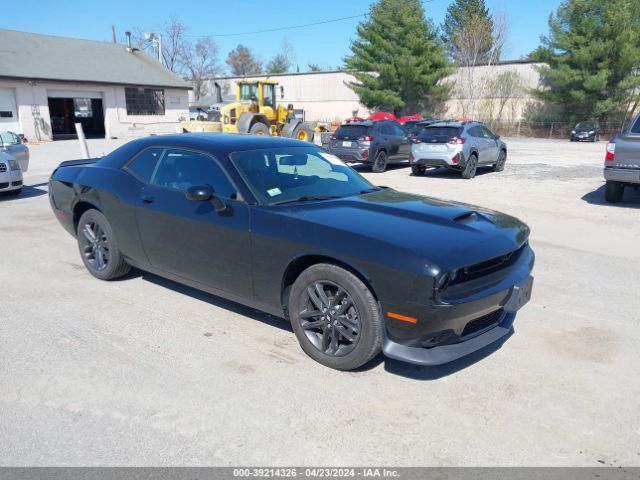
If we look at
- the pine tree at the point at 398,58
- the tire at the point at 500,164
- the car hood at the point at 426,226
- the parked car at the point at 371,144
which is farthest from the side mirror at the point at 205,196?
the pine tree at the point at 398,58

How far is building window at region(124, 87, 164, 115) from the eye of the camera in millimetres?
34625

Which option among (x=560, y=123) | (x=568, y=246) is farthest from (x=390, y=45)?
(x=568, y=246)

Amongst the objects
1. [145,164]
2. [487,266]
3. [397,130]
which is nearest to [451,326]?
[487,266]

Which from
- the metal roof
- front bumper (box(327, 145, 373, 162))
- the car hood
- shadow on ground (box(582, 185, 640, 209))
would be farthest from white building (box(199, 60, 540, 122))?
the car hood

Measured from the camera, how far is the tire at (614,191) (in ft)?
34.5

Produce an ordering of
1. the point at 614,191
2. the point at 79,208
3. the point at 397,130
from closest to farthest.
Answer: the point at 79,208
the point at 614,191
the point at 397,130

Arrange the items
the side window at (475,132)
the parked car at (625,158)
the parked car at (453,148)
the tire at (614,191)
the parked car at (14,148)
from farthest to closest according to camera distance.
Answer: the side window at (475,132), the parked car at (453,148), the parked car at (14,148), the tire at (614,191), the parked car at (625,158)

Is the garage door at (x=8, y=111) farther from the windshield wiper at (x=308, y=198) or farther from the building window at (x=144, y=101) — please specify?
the windshield wiper at (x=308, y=198)

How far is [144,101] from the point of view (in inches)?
1403

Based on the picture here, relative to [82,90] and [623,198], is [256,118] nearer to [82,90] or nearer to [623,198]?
[623,198]

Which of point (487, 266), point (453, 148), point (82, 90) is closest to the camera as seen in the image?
point (487, 266)

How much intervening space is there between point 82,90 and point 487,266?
33.7 meters

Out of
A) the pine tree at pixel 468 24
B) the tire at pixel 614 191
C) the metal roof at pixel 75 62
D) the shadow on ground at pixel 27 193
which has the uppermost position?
the pine tree at pixel 468 24

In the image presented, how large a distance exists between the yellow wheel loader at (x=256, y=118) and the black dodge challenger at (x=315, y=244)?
16.5 meters
